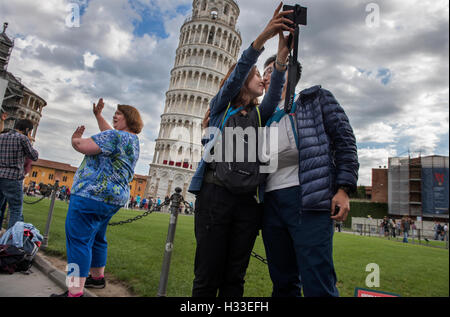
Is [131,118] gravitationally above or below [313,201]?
above

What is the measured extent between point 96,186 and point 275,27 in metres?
2.11

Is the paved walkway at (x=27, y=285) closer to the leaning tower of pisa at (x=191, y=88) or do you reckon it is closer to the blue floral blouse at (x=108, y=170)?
the blue floral blouse at (x=108, y=170)

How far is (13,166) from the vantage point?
398 cm

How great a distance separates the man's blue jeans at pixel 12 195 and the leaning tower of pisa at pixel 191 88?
152 ft

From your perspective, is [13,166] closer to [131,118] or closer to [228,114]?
[131,118]

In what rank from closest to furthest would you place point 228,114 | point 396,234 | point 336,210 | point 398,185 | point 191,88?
1. point 336,210
2. point 228,114
3. point 396,234
4. point 398,185
5. point 191,88

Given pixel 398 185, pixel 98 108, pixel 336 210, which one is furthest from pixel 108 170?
pixel 398 185

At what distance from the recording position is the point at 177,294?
3.01 metres

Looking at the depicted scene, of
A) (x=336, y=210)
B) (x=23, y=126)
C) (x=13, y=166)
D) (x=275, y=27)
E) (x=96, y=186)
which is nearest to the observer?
(x=336, y=210)

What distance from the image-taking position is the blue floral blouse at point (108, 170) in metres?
2.52

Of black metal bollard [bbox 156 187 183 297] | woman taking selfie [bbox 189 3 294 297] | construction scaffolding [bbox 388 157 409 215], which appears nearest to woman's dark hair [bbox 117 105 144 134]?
black metal bollard [bbox 156 187 183 297]

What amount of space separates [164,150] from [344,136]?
52535 millimetres
